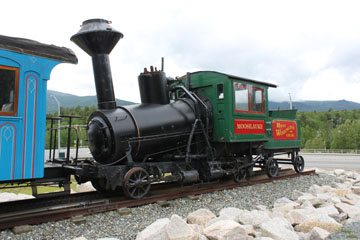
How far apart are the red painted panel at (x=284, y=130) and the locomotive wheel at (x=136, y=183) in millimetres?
5456

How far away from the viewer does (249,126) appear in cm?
874

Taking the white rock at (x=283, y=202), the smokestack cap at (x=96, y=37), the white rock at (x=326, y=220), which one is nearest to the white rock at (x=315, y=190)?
the white rock at (x=283, y=202)

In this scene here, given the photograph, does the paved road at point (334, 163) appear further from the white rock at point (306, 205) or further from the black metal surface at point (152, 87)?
the black metal surface at point (152, 87)

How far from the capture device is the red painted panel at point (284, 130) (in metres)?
10.2

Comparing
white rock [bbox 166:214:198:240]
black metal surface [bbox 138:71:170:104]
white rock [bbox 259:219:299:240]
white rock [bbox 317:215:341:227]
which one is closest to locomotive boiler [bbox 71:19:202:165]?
black metal surface [bbox 138:71:170:104]

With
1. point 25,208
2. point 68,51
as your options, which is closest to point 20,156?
point 25,208

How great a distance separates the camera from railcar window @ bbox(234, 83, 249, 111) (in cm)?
842

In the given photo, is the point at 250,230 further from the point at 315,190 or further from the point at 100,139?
the point at 315,190

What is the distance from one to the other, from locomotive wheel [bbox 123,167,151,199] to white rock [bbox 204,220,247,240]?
7.61ft

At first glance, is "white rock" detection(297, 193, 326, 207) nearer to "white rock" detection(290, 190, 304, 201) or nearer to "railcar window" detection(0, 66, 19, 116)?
"white rock" detection(290, 190, 304, 201)

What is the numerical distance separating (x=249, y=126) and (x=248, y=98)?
84 centimetres

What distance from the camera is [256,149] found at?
9.48m

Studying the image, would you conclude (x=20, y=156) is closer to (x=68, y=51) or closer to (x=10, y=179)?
(x=10, y=179)

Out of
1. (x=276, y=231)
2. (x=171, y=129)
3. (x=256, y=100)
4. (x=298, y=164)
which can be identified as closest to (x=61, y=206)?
(x=171, y=129)
